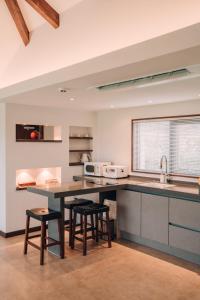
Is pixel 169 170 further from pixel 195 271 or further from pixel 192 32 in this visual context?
pixel 192 32

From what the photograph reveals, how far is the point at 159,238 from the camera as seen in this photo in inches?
168

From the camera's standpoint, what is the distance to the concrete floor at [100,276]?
3139 mm

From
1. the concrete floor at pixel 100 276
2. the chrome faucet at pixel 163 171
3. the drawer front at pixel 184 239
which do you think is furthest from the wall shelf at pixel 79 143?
the drawer front at pixel 184 239

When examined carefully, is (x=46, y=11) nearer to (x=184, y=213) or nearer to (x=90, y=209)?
(x=90, y=209)

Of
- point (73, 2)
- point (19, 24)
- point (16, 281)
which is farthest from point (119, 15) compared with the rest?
point (16, 281)

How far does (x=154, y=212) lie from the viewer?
14.2ft

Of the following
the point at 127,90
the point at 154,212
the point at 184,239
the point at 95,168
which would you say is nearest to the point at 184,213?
the point at 184,239

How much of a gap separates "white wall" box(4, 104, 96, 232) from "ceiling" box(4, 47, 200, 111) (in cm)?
22

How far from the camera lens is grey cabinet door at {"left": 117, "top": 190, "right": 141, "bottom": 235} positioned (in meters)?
4.58

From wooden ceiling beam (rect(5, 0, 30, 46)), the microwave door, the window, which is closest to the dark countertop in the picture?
the window

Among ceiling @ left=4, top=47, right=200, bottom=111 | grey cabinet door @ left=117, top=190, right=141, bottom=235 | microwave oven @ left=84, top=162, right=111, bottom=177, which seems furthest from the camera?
microwave oven @ left=84, top=162, right=111, bottom=177

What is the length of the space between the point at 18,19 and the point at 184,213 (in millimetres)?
3398

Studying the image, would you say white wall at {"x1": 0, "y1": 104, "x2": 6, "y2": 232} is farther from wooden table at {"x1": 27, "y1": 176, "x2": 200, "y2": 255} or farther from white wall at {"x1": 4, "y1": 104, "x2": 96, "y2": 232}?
wooden table at {"x1": 27, "y1": 176, "x2": 200, "y2": 255}

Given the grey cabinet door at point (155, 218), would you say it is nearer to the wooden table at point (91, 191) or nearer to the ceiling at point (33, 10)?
the wooden table at point (91, 191)
